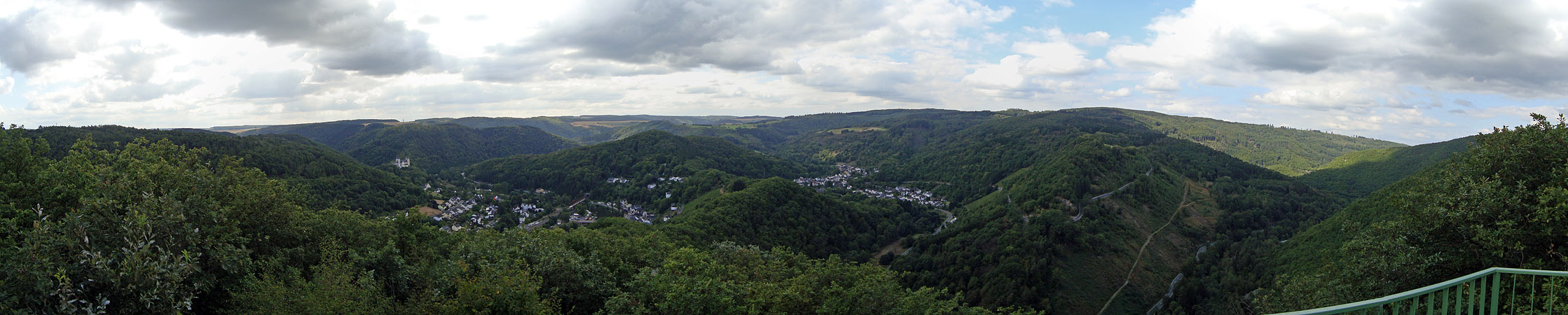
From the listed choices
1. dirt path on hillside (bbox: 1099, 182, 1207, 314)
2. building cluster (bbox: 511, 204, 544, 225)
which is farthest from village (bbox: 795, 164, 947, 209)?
building cluster (bbox: 511, 204, 544, 225)

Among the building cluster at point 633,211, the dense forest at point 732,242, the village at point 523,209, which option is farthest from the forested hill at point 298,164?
the building cluster at point 633,211

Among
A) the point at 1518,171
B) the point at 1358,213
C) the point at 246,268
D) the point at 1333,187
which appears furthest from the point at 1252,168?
the point at 246,268

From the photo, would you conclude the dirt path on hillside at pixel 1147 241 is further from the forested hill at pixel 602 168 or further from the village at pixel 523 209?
the forested hill at pixel 602 168

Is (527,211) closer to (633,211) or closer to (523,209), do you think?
(523,209)

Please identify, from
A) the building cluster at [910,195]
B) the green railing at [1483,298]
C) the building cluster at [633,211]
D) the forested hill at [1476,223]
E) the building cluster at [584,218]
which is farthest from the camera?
the building cluster at [910,195]

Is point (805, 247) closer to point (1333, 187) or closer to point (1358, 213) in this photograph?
point (1358, 213)

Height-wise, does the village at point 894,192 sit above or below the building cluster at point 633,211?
above
